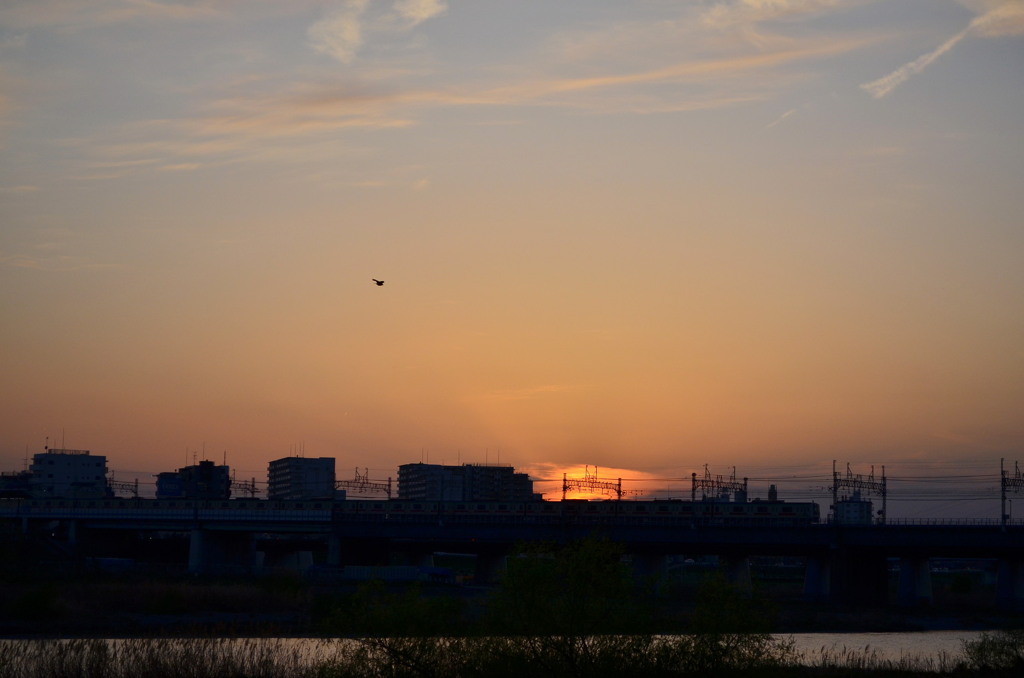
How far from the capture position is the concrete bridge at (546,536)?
124 meters

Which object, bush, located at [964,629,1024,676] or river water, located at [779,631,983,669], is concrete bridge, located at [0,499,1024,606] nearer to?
river water, located at [779,631,983,669]

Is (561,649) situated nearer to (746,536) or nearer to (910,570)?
(746,536)

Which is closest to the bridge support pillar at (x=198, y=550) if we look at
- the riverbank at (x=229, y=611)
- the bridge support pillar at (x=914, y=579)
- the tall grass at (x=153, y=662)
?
the riverbank at (x=229, y=611)

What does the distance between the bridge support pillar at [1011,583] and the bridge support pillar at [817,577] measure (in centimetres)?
1812

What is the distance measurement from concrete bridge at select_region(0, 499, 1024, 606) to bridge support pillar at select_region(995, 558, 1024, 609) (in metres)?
0.11

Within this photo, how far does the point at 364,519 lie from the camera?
150m

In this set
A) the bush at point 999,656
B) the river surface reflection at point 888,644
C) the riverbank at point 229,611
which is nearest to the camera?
the bush at point 999,656

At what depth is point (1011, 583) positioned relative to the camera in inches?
5005

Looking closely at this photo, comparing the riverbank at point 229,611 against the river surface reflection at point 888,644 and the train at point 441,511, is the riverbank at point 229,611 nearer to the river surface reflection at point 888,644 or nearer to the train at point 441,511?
the river surface reflection at point 888,644

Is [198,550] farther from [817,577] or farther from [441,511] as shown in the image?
[817,577]

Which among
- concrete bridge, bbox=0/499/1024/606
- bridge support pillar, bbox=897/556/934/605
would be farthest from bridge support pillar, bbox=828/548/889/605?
bridge support pillar, bbox=897/556/934/605

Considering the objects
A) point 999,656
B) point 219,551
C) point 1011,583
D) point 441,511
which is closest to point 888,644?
point 999,656

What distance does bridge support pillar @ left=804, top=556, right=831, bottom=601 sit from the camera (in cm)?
12900

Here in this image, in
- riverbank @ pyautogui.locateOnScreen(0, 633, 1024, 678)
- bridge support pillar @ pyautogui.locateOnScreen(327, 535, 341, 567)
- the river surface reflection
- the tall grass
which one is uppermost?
riverbank @ pyautogui.locateOnScreen(0, 633, 1024, 678)
